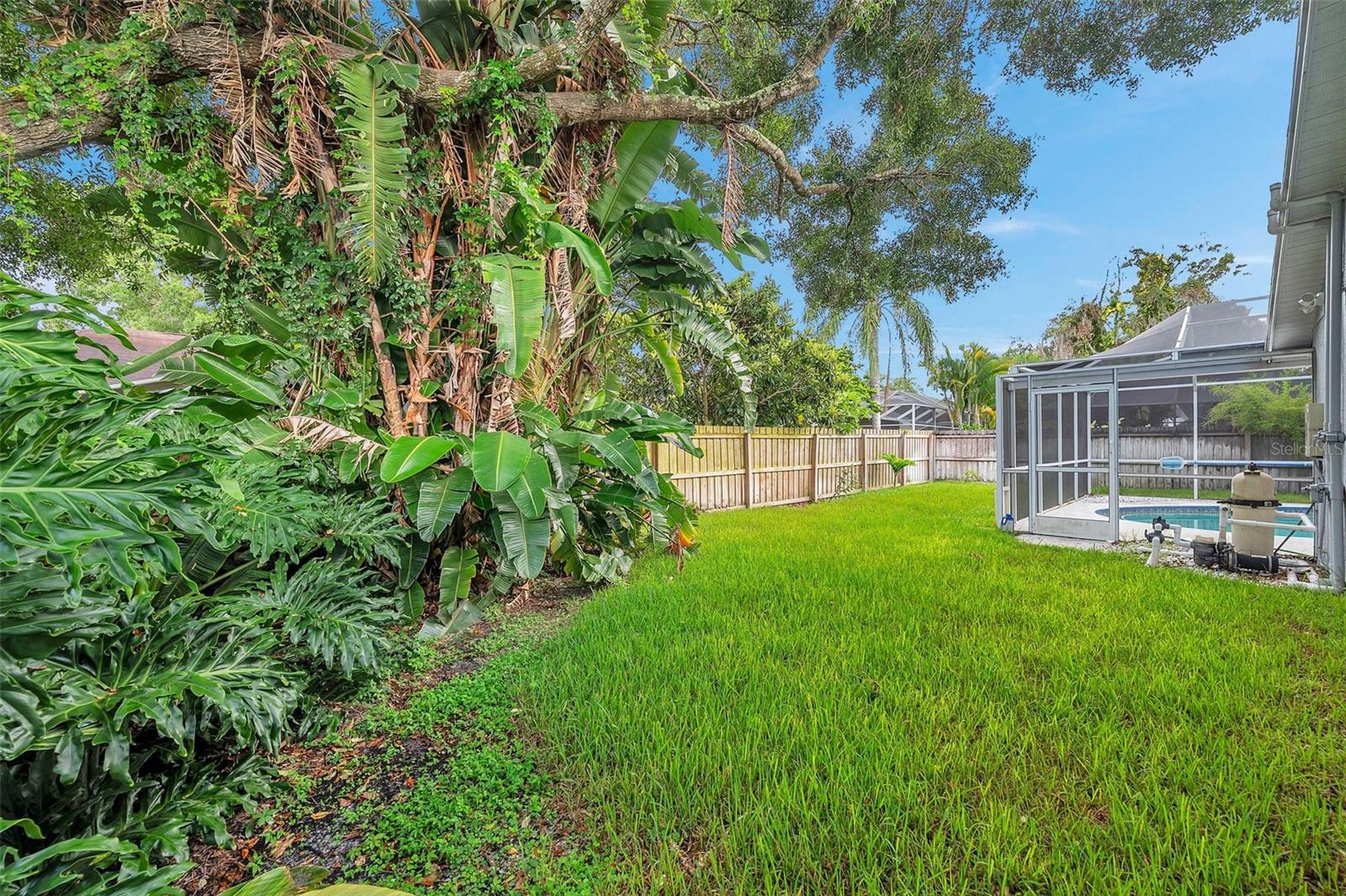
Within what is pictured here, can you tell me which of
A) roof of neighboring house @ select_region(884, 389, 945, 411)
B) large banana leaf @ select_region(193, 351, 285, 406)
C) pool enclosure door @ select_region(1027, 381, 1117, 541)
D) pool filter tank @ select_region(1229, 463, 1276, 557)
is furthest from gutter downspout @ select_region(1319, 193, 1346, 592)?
roof of neighboring house @ select_region(884, 389, 945, 411)

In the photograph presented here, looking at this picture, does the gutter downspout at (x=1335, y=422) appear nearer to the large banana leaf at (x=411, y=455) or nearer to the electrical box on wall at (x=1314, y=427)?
the electrical box on wall at (x=1314, y=427)

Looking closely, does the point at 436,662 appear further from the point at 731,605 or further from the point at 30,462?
the point at 30,462

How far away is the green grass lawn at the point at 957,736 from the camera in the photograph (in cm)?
152

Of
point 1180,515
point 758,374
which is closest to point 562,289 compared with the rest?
point 758,374

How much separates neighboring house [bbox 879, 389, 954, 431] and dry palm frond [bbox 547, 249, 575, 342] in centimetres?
2115

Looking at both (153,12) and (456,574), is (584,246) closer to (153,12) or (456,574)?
(456,574)

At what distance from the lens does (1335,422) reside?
390 centimetres

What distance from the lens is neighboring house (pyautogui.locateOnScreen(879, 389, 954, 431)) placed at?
23.6 meters

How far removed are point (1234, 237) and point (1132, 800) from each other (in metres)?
19.1

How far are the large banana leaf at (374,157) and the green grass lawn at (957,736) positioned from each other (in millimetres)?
2922

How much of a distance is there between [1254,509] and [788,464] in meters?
5.81

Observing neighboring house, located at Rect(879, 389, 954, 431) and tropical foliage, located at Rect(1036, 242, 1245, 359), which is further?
neighboring house, located at Rect(879, 389, 954, 431)

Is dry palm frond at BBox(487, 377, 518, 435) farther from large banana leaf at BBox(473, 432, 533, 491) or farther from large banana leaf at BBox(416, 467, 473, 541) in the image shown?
large banana leaf at BBox(416, 467, 473, 541)

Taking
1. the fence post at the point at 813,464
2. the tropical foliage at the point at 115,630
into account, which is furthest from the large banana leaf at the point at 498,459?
Result: the fence post at the point at 813,464
